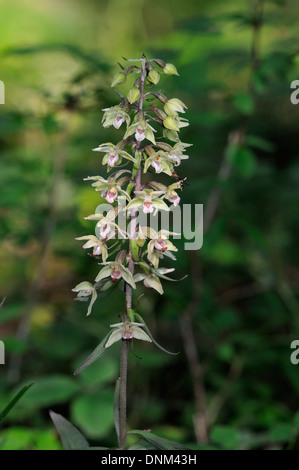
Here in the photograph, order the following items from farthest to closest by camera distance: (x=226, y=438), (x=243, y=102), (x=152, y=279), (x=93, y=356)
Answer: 1. (x=243, y=102)
2. (x=226, y=438)
3. (x=152, y=279)
4. (x=93, y=356)

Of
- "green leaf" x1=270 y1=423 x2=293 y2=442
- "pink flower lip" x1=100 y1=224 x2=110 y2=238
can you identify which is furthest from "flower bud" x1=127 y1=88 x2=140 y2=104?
"green leaf" x1=270 y1=423 x2=293 y2=442

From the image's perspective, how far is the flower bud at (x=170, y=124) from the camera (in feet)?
4.73

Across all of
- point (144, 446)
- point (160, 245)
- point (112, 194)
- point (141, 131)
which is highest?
point (141, 131)

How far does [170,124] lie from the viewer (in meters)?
1.45

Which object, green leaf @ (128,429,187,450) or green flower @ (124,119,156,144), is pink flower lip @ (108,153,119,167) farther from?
green leaf @ (128,429,187,450)

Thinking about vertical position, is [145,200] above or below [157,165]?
below

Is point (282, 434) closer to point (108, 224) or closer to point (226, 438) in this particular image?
point (226, 438)

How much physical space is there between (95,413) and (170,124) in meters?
1.35

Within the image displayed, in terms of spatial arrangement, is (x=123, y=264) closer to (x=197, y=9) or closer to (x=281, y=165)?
(x=281, y=165)

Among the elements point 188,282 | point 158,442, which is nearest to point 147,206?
point 158,442

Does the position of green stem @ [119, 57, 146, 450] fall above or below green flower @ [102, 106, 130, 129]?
below

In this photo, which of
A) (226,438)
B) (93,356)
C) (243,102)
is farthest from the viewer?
(243,102)

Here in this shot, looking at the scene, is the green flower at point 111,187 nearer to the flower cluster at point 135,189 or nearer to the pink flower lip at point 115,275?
the flower cluster at point 135,189

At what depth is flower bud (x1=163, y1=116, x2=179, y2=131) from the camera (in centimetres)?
144
